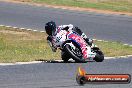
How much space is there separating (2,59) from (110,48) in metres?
4.86

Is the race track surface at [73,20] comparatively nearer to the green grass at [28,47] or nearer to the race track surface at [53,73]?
the green grass at [28,47]

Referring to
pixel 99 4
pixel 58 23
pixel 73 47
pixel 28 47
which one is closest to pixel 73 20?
pixel 58 23

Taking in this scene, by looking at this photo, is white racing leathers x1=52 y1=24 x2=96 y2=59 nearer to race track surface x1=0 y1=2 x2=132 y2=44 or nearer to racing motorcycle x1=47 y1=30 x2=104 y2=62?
racing motorcycle x1=47 y1=30 x2=104 y2=62

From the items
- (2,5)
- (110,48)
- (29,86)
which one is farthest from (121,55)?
(2,5)

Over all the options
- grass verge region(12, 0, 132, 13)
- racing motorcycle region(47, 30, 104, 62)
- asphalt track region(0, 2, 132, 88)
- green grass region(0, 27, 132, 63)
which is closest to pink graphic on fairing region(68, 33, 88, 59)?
racing motorcycle region(47, 30, 104, 62)

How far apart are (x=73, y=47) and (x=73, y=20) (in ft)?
40.9

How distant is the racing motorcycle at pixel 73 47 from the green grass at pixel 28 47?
75 cm

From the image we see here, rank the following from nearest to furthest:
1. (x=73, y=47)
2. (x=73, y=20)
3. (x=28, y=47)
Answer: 1. (x=73, y=47)
2. (x=28, y=47)
3. (x=73, y=20)

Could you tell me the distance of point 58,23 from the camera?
24672 mm

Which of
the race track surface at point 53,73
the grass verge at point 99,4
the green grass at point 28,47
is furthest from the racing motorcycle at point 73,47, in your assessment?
the grass verge at point 99,4

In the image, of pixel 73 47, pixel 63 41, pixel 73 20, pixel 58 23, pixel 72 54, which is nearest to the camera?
pixel 72 54

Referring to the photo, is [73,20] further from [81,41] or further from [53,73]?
[53,73]

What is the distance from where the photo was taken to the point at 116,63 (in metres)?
13.8

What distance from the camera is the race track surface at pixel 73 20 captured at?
74.6 ft
